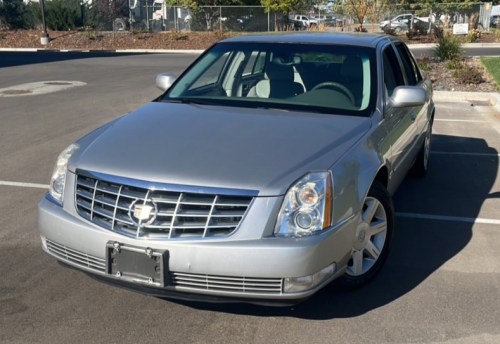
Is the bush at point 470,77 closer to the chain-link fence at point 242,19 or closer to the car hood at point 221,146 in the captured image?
the car hood at point 221,146

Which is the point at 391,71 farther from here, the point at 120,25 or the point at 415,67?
the point at 120,25

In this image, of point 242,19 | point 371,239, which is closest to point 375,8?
point 242,19

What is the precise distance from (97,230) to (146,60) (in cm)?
2377

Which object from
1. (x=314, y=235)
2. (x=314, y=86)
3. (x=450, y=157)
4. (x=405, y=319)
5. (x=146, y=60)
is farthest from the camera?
(x=146, y=60)

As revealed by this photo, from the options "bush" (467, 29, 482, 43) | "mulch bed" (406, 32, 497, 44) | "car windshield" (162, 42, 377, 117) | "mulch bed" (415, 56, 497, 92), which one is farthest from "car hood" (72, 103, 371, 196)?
"bush" (467, 29, 482, 43)

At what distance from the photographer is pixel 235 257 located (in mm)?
3521

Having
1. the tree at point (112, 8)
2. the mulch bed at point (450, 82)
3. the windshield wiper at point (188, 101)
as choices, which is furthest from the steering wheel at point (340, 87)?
the tree at point (112, 8)

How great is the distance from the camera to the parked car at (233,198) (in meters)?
A: 3.58

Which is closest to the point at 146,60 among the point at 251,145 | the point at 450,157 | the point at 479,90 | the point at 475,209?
the point at 479,90

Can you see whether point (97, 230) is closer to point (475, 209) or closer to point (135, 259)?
point (135, 259)

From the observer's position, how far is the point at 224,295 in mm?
3633

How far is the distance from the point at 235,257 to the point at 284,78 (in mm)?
2323

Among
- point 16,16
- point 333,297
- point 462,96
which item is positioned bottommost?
point 462,96

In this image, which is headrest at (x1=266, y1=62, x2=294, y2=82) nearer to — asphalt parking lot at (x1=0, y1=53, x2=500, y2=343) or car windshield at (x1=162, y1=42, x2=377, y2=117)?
car windshield at (x1=162, y1=42, x2=377, y2=117)
